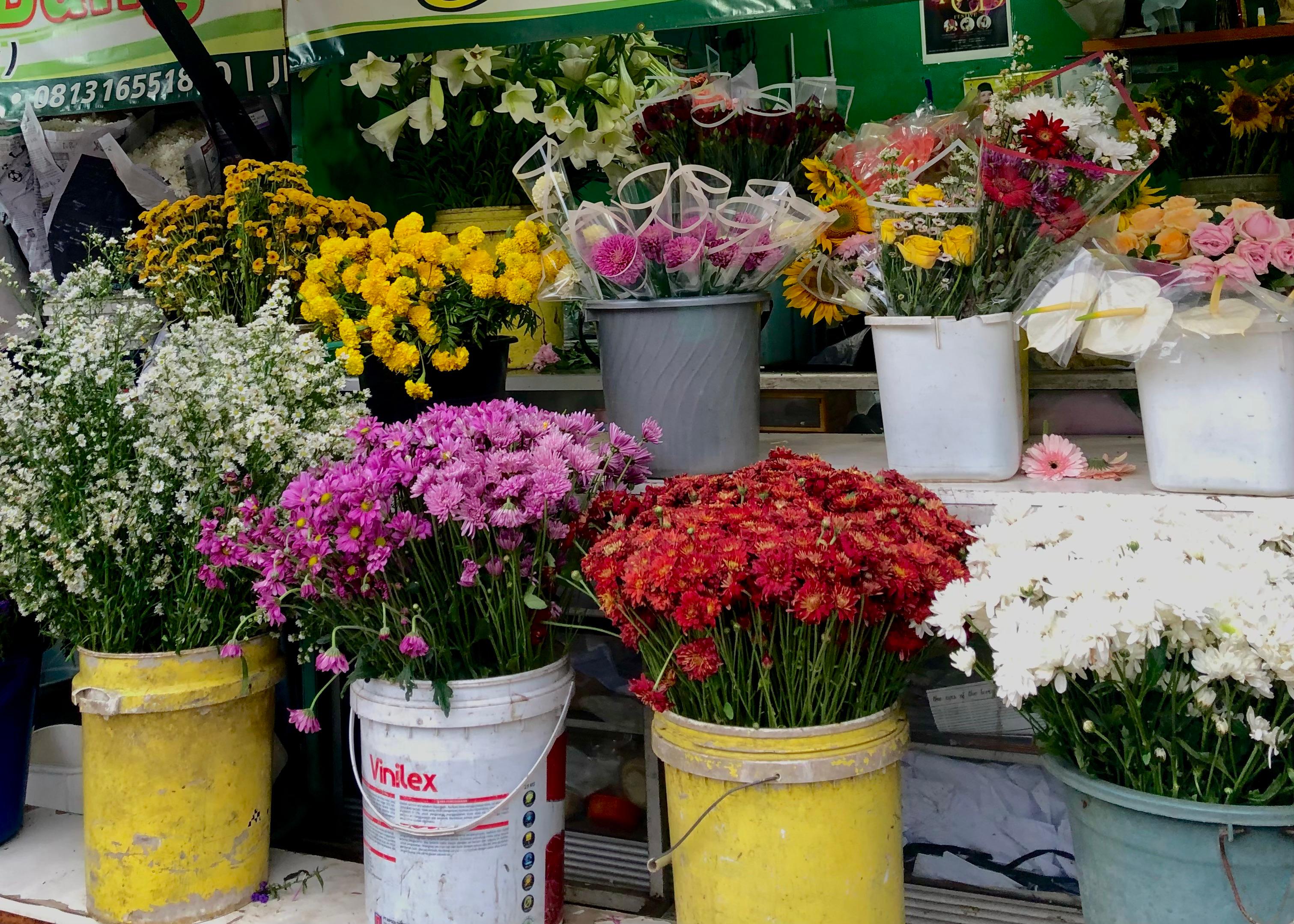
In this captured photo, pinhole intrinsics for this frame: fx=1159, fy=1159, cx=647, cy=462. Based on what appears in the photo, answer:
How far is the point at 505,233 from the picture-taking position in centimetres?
263

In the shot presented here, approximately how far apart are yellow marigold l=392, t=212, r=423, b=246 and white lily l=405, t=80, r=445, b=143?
0.51 m

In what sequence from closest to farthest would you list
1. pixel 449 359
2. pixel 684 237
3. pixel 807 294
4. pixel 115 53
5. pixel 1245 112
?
1. pixel 684 237
2. pixel 449 359
3. pixel 807 294
4. pixel 115 53
5. pixel 1245 112

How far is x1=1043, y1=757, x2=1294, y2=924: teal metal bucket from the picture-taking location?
1.34m

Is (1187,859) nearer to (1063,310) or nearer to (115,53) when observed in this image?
(1063,310)

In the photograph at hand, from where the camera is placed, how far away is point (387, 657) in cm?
179

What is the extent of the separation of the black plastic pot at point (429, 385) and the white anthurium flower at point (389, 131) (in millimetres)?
684

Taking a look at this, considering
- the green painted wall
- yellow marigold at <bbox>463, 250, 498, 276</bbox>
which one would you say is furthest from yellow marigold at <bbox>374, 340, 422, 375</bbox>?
the green painted wall

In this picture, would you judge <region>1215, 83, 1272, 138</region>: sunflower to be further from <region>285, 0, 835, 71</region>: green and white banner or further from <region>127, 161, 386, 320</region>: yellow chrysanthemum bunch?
<region>127, 161, 386, 320</region>: yellow chrysanthemum bunch

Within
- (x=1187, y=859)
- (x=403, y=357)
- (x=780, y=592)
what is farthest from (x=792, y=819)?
(x=403, y=357)

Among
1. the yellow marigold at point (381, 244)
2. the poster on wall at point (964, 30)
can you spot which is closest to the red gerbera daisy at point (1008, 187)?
the yellow marigold at point (381, 244)

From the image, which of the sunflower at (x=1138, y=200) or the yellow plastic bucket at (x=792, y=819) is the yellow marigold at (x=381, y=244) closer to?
the yellow plastic bucket at (x=792, y=819)

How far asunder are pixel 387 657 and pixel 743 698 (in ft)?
1.90

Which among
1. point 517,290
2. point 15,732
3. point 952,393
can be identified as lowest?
point 15,732

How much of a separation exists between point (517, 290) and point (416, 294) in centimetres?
18
